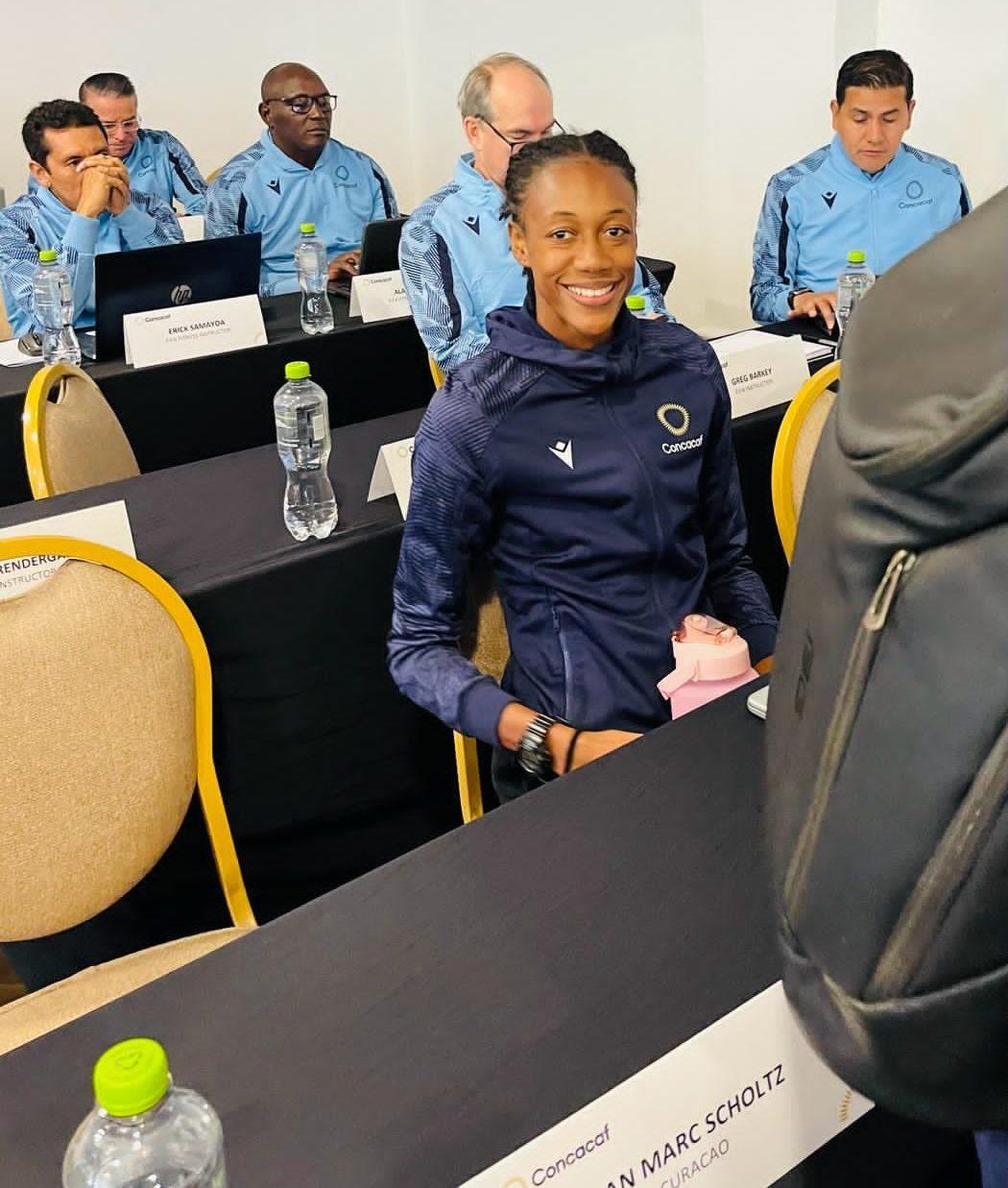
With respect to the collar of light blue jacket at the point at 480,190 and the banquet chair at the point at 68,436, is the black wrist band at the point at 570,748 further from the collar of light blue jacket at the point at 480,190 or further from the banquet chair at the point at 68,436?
the collar of light blue jacket at the point at 480,190

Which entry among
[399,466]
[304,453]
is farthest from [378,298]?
[399,466]

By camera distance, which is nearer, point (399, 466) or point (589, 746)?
point (589, 746)

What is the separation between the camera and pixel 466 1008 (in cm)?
76

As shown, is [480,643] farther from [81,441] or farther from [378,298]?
[378,298]

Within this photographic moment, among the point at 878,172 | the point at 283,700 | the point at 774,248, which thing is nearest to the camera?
the point at 283,700

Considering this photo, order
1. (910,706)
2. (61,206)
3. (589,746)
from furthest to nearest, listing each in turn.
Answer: (61,206) → (589,746) → (910,706)

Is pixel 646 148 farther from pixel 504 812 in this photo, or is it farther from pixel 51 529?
pixel 504 812

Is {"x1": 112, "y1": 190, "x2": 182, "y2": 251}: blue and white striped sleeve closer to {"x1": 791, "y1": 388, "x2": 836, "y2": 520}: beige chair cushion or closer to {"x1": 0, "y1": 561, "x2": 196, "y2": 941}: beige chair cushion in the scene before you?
→ {"x1": 791, "y1": 388, "x2": 836, "y2": 520}: beige chair cushion

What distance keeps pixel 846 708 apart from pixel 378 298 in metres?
2.77

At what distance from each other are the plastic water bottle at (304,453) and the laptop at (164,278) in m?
0.85

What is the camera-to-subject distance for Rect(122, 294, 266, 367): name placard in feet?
8.12

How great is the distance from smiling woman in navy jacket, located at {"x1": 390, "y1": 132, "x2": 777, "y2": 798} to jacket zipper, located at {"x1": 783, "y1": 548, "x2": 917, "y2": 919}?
91 centimetres

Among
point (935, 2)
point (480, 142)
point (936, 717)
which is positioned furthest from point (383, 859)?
point (935, 2)

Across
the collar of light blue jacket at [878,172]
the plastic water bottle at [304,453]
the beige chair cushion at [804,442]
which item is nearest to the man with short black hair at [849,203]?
the collar of light blue jacket at [878,172]
